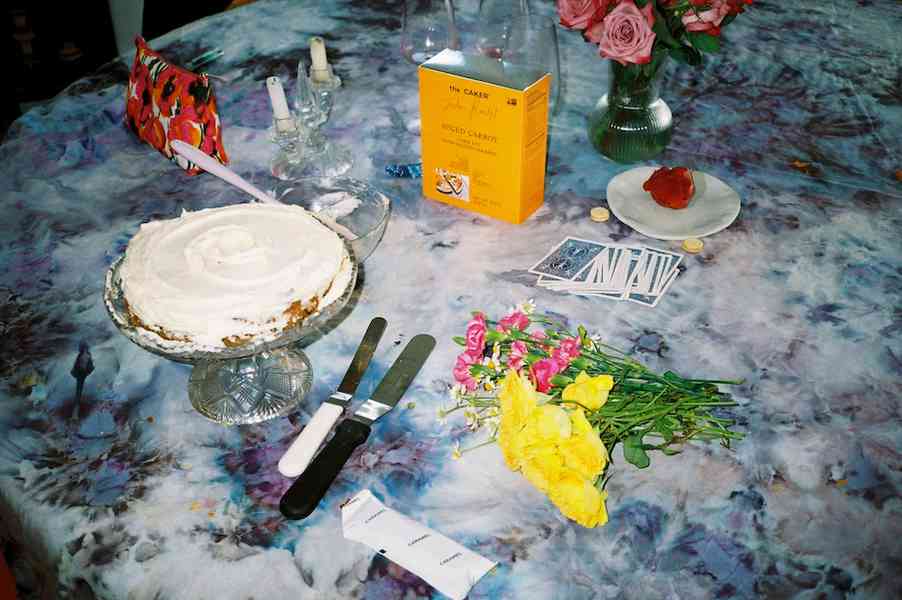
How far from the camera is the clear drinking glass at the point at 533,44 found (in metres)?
1.48

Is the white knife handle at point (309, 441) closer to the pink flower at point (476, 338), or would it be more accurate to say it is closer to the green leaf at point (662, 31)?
the pink flower at point (476, 338)

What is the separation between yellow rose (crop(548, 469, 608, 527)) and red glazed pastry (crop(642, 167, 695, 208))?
2.18 ft

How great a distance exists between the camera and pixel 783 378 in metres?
1.02

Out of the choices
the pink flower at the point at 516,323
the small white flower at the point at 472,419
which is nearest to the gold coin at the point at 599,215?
the pink flower at the point at 516,323

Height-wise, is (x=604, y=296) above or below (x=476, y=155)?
below

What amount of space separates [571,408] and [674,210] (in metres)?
0.60

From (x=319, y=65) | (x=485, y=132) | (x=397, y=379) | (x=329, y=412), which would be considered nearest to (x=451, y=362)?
(x=397, y=379)

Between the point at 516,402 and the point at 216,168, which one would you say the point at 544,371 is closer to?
the point at 516,402

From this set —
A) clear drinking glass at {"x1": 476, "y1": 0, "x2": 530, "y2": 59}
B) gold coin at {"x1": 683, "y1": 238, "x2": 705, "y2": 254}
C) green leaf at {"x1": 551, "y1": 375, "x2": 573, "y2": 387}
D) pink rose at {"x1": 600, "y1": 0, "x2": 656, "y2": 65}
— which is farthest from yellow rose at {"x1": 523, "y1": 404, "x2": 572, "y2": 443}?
clear drinking glass at {"x1": 476, "y1": 0, "x2": 530, "y2": 59}

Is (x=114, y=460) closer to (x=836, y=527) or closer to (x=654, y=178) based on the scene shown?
(x=836, y=527)

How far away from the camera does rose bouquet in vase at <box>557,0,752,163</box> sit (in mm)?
1238

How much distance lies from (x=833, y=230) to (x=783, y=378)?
0.39 metres

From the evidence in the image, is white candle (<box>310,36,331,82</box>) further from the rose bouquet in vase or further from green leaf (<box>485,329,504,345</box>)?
green leaf (<box>485,329,504,345</box>)

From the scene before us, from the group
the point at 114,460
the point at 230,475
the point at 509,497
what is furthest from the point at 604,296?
the point at 114,460
